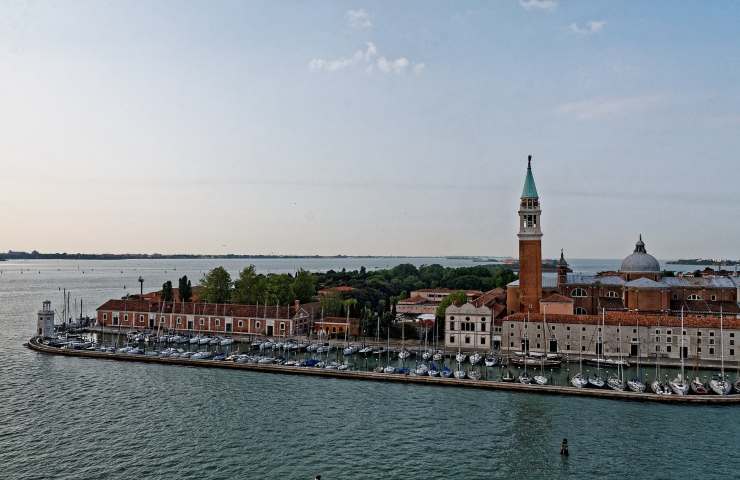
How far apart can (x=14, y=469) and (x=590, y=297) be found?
54873 millimetres

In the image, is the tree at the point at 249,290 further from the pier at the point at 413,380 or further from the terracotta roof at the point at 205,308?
the pier at the point at 413,380

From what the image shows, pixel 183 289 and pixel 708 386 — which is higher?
pixel 183 289

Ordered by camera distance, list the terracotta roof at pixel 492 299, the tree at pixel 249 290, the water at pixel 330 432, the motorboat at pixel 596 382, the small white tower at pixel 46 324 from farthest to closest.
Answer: the tree at pixel 249 290
the terracotta roof at pixel 492 299
the small white tower at pixel 46 324
the motorboat at pixel 596 382
the water at pixel 330 432

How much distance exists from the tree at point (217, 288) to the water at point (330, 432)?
29.8m

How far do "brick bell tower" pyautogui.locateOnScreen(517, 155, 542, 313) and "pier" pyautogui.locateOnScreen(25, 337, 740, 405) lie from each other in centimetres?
1889

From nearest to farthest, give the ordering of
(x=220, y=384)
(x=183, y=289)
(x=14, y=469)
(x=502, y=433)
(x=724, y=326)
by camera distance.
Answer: (x=14, y=469) → (x=502, y=433) → (x=220, y=384) → (x=724, y=326) → (x=183, y=289)

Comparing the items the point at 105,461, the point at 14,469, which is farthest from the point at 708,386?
the point at 14,469

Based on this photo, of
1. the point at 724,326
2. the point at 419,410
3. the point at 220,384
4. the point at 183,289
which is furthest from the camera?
the point at 183,289

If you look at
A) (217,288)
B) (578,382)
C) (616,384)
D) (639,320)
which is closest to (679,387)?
(616,384)

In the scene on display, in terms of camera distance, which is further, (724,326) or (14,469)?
(724,326)

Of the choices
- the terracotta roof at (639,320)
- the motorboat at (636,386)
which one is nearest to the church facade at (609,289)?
the terracotta roof at (639,320)

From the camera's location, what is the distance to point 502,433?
33.2m

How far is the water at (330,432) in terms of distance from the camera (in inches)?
1095

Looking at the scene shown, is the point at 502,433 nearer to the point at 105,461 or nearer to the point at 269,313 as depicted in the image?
the point at 105,461
